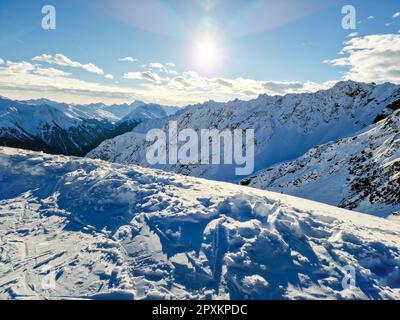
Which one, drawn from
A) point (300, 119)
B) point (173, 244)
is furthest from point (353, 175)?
point (300, 119)

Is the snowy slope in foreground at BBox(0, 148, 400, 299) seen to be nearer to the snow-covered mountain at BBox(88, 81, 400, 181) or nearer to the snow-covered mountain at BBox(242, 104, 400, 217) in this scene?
the snow-covered mountain at BBox(242, 104, 400, 217)

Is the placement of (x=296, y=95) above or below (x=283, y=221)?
above

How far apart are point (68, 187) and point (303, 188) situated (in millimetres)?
42299

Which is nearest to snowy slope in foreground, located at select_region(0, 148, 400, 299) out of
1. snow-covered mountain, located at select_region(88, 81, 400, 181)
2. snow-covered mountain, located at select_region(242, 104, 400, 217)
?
snow-covered mountain, located at select_region(242, 104, 400, 217)

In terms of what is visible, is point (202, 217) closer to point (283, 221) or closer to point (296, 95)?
point (283, 221)

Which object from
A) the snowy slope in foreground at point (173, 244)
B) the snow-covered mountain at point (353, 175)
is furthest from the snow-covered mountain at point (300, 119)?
the snowy slope in foreground at point (173, 244)

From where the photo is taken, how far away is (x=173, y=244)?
988 centimetres

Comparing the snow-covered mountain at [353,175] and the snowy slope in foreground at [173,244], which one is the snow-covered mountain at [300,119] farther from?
the snowy slope in foreground at [173,244]

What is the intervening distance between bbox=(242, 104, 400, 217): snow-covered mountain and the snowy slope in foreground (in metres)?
21.9

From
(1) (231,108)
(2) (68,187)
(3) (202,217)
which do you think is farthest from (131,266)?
(1) (231,108)

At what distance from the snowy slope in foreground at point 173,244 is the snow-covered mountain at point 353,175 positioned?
863 inches

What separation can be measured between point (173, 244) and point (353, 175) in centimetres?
4223

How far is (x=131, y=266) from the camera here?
884 centimetres

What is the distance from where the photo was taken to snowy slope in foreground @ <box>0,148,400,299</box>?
8125mm
